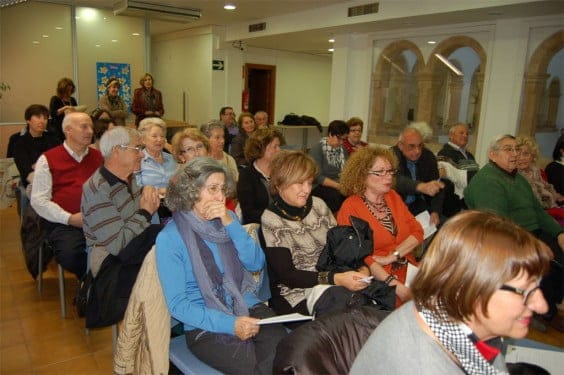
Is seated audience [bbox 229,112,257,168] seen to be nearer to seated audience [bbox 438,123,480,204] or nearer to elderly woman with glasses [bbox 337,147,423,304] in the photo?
seated audience [bbox 438,123,480,204]

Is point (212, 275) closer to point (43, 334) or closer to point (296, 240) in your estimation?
point (296, 240)

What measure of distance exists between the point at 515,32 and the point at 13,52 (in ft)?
25.9

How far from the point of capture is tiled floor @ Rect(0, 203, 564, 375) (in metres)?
2.44

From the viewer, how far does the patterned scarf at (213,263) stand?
5.66 feet

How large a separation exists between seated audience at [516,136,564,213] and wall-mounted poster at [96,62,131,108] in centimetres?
726

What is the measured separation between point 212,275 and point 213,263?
5cm

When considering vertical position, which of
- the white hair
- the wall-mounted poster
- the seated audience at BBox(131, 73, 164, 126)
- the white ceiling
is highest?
the white ceiling

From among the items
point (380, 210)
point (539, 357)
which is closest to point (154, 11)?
point (380, 210)

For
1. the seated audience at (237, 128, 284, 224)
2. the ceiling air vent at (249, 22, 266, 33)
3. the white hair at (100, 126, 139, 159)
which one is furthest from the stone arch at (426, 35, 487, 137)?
the white hair at (100, 126, 139, 159)

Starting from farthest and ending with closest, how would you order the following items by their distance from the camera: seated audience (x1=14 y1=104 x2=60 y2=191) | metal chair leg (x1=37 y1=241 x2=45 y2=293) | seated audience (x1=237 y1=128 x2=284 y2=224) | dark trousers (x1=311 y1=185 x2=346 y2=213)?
1. dark trousers (x1=311 y1=185 x2=346 y2=213)
2. seated audience (x1=14 y1=104 x2=60 y2=191)
3. metal chair leg (x1=37 y1=241 x2=45 y2=293)
4. seated audience (x1=237 y1=128 x2=284 y2=224)

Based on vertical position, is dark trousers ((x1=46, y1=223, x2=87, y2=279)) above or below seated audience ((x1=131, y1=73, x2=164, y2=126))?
below

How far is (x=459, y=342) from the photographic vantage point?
938mm

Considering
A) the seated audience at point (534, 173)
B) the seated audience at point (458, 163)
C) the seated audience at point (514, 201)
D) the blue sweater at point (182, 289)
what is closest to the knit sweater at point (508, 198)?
the seated audience at point (514, 201)

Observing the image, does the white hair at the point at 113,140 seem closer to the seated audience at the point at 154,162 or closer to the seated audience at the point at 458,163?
the seated audience at the point at 154,162
